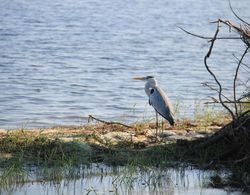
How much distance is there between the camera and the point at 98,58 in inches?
763

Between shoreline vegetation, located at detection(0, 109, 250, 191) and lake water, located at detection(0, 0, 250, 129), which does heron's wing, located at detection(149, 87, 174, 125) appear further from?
lake water, located at detection(0, 0, 250, 129)

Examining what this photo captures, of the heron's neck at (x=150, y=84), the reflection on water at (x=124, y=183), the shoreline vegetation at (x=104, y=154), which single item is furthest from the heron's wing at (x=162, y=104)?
the reflection on water at (x=124, y=183)

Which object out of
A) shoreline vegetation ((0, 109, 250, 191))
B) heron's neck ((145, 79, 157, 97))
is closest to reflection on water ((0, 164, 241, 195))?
shoreline vegetation ((0, 109, 250, 191))

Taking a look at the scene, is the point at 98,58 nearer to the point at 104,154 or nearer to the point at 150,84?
the point at 150,84

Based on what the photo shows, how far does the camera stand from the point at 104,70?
1775cm

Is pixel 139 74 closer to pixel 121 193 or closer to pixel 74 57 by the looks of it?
pixel 74 57

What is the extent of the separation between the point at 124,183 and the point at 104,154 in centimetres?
95

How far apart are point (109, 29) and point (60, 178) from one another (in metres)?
17.8

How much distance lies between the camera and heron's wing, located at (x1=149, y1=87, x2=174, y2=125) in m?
9.83

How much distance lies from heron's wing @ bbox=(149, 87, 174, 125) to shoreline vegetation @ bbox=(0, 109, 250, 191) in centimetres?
43

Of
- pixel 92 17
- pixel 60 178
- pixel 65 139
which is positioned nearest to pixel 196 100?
pixel 65 139

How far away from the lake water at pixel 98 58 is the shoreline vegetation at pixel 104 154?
2653 mm

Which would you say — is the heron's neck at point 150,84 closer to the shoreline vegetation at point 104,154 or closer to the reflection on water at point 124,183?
the shoreline vegetation at point 104,154

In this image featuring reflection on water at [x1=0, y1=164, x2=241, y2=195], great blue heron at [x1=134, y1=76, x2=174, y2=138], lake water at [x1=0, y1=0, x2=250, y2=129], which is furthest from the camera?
lake water at [x1=0, y1=0, x2=250, y2=129]
